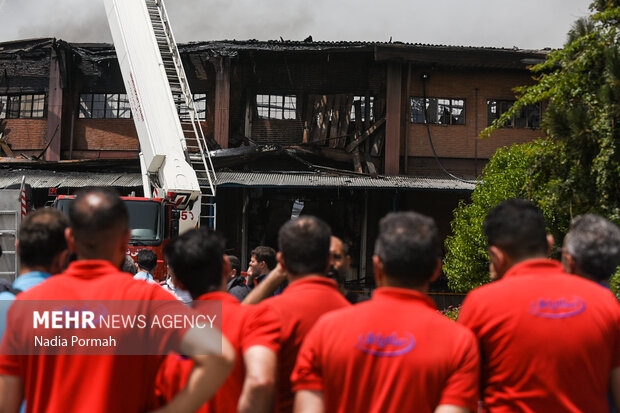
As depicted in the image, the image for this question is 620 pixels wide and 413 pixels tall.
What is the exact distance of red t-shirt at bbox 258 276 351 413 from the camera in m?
2.78

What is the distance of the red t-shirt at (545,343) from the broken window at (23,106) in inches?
852

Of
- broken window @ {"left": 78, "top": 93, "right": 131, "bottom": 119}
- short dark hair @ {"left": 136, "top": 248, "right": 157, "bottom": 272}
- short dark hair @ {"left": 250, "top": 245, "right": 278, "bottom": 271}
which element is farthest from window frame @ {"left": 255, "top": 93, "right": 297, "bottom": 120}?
short dark hair @ {"left": 250, "top": 245, "right": 278, "bottom": 271}

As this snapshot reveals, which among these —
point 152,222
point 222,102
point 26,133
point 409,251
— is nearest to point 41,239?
point 409,251

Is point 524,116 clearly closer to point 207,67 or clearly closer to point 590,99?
point 207,67

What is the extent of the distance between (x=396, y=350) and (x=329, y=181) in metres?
16.2

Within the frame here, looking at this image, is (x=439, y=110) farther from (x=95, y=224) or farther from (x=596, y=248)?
(x=95, y=224)

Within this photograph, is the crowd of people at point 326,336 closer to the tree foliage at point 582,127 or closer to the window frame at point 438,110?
the tree foliage at point 582,127

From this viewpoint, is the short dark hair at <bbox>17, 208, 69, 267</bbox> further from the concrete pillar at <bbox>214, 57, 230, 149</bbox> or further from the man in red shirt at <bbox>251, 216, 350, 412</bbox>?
the concrete pillar at <bbox>214, 57, 230, 149</bbox>

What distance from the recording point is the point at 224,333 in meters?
2.70

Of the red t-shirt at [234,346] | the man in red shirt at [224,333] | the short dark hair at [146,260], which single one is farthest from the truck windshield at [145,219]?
the red t-shirt at [234,346]

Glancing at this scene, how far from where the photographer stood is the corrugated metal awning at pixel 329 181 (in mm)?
17859

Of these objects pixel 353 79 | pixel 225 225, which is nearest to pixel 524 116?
pixel 353 79

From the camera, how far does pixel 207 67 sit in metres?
20.5

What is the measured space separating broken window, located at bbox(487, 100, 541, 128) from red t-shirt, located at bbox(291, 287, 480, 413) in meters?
19.5
